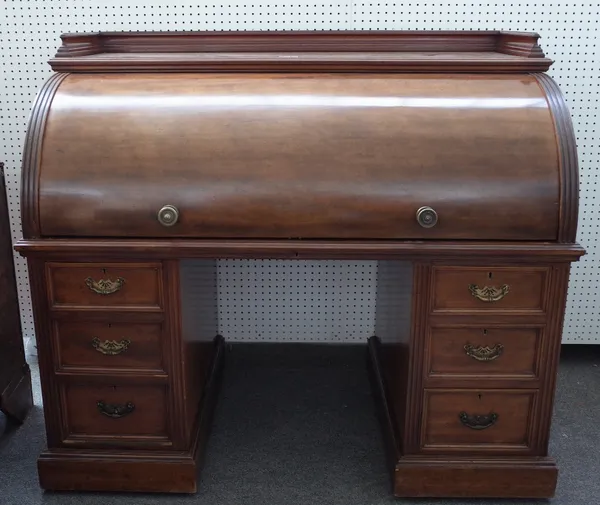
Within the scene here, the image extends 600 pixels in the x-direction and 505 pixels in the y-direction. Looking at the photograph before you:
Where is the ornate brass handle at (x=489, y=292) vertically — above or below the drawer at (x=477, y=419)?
above

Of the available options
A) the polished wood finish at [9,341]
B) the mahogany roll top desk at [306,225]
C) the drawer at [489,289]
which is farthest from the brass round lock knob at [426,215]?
the polished wood finish at [9,341]

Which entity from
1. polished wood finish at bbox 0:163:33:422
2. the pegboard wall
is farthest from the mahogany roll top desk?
the pegboard wall

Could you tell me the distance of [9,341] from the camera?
2291mm

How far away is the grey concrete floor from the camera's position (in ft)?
6.51

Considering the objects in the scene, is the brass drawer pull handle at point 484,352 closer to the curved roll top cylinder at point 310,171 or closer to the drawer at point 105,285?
the curved roll top cylinder at point 310,171

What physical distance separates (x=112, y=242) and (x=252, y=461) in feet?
2.87

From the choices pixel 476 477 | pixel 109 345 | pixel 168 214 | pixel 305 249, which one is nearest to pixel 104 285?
pixel 109 345

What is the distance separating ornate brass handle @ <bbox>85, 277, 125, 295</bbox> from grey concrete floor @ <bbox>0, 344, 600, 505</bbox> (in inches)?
25.4

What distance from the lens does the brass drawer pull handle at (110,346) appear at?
188 cm

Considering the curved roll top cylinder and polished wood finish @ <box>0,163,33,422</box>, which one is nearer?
the curved roll top cylinder

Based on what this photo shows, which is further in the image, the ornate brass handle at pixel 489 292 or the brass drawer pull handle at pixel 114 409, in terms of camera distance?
the brass drawer pull handle at pixel 114 409

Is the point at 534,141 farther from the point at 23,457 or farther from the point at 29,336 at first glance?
the point at 29,336

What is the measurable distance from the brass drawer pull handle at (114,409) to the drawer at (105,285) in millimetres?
312

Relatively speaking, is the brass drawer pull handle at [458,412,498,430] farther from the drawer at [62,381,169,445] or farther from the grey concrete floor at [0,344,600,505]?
the drawer at [62,381,169,445]
